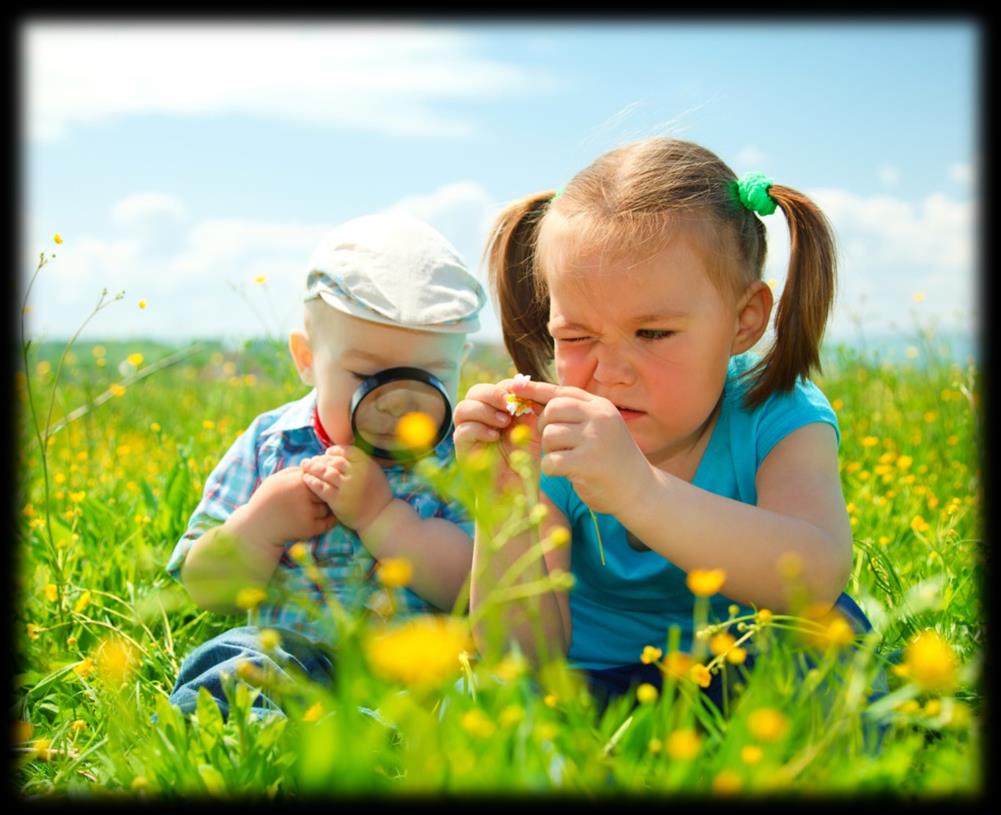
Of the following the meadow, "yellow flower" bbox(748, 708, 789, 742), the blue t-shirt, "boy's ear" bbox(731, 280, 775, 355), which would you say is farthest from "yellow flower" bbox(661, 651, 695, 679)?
"boy's ear" bbox(731, 280, 775, 355)

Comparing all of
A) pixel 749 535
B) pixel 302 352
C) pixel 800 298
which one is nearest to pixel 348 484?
pixel 302 352

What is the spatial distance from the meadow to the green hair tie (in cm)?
88

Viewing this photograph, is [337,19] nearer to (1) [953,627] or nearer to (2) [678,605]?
(2) [678,605]

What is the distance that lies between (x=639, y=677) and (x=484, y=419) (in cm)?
76

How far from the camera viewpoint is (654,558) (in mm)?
2451

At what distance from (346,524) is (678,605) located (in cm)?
92

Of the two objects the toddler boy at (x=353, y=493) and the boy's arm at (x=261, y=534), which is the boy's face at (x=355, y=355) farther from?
the boy's arm at (x=261, y=534)

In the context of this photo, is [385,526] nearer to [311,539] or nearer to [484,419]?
[311,539]

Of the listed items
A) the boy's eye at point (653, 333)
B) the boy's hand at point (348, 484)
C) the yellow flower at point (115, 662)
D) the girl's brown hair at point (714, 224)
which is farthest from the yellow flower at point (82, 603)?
the boy's eye at point (653, 333)

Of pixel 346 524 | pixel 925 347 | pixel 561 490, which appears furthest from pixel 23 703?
pixel 925 347

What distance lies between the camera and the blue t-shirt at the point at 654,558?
2.42m

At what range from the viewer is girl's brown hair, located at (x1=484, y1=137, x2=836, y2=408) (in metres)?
2.25

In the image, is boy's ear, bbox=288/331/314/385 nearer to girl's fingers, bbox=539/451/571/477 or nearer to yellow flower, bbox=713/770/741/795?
girl's fingers, bbox=539/451/571/477

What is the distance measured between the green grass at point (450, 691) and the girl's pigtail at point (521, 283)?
34.4 inches
